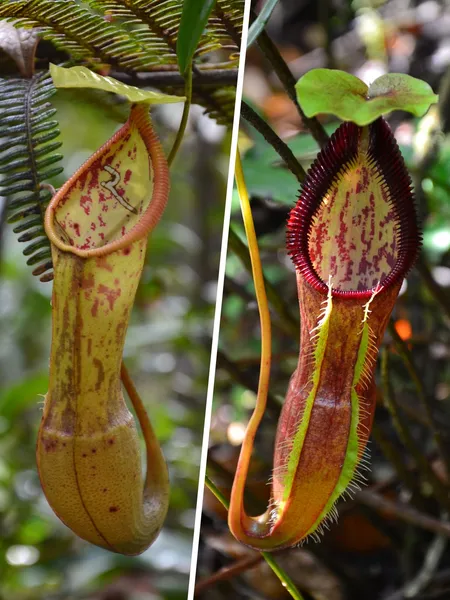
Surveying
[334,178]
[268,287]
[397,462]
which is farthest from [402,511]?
[334,178]

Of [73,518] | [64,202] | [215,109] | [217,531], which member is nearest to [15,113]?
[64,202]

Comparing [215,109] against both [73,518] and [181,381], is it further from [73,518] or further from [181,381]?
[181,381]

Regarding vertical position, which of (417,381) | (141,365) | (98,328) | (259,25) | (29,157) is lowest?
(141,365)

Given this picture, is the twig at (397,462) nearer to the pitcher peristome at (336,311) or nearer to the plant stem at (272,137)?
the pitcher peristome at (336,311)

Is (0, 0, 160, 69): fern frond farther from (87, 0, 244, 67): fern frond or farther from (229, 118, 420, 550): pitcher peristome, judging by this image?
(229, 118, 420, 550): pitcher peristome

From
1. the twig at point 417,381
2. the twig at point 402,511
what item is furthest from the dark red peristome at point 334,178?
the twig at point 402,511

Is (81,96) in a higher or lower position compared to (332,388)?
higher

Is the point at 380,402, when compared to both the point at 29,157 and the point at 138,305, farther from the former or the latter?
the point at 138,305
